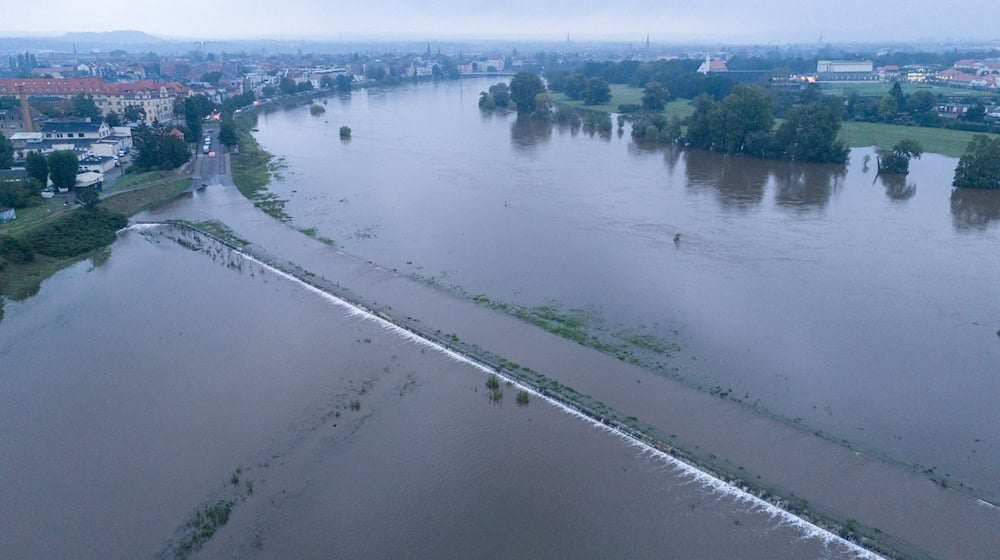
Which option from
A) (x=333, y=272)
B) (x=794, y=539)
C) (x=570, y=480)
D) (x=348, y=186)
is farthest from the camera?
(x=348, y=186)

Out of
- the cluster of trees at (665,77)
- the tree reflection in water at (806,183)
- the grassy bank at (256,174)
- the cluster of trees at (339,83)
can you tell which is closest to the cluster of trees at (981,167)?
the tree reflection in water at (806,183)

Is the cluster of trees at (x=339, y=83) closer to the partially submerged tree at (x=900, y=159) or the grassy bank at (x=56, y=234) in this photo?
the grassy bank at (x=56, y=234)

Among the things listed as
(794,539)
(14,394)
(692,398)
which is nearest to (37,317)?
(14,394)

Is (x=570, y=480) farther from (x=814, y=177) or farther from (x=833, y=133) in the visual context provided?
(x=833, y=133)

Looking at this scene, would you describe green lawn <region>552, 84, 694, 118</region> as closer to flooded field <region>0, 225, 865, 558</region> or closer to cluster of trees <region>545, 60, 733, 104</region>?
cluster of trees <region>545, 60, 733, 104</region>

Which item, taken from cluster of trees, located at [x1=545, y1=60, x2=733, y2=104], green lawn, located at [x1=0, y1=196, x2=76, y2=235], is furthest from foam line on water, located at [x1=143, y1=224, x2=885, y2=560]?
cluster of trees, located at [x1=545, y1=60, x2=733, y2=104]

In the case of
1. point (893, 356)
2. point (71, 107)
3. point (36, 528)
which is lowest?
point (36, 528)

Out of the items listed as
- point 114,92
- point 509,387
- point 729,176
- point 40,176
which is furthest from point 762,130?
point 114,92
